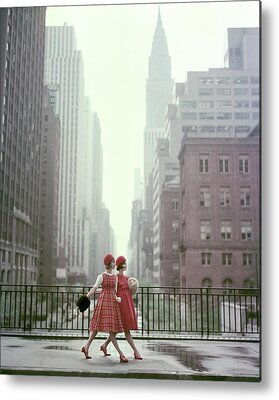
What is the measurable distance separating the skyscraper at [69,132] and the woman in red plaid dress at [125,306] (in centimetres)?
145

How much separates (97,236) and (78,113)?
1.92 meters

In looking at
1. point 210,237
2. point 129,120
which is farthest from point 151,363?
point 210,237

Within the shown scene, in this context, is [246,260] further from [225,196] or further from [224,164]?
[224,164]

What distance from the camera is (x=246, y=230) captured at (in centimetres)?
816

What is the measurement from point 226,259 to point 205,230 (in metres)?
1.97

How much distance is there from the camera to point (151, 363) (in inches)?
222

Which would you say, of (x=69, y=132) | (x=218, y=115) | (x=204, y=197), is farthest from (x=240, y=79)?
(x=204, y=197)

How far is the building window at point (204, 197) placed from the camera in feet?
36.1

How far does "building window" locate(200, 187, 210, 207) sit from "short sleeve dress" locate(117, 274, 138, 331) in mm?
5285

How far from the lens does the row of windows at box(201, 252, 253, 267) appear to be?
8834 mm

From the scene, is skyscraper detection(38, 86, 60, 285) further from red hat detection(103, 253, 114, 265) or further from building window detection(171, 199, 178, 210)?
building window detection(171, 199, 178, 210)

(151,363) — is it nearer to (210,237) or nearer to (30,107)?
(30,107)

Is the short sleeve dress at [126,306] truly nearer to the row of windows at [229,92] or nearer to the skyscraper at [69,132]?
the skyscraper at [69,132]

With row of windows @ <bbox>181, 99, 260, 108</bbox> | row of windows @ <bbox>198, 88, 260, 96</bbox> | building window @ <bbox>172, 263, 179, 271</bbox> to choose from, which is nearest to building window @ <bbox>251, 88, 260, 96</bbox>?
row of windows @ <bbox>198, 88, 260, 96</bbox>
